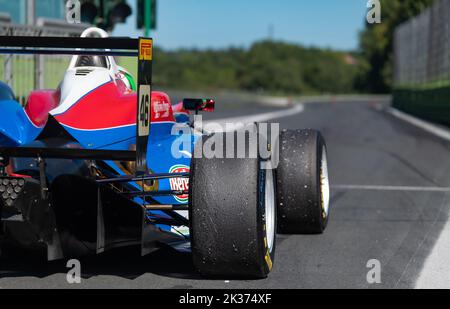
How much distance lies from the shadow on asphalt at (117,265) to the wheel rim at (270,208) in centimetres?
56

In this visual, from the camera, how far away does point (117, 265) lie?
537 cm

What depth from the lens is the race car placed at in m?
4.59

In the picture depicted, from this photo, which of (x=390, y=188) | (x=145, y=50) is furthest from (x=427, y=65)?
(x=145, y=50)

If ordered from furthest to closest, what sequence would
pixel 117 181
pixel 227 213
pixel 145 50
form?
pixel 117 181, pixel 227 213, pixel 145 50

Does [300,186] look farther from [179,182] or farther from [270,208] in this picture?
[179,182]

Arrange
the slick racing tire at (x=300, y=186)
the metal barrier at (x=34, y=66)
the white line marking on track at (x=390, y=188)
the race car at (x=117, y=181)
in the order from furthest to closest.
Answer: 1. the metal barrier at (x=34, y=66)
2. the white line marking on track at (x=390, y=188)
3. the slick racing tire at (x=300, y=186)
4. the race car at (x=117, y=181)

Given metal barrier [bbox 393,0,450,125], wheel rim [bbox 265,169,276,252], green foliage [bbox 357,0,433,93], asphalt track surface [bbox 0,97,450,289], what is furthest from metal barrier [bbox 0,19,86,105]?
green foliage [bbox 357,0,433,93]

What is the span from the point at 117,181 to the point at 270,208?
3.92 ft

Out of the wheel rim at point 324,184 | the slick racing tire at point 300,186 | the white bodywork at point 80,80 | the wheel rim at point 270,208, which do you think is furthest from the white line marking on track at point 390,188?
the white bodywork at point 80,80

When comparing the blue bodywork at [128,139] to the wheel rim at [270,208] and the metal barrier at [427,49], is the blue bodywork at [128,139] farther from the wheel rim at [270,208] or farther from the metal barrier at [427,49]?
the metal barrier at [427,49]

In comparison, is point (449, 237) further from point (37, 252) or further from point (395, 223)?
point (37, 252)

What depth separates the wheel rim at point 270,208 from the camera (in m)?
5.36

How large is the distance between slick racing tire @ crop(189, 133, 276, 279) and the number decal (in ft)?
1.21

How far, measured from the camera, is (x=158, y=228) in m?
4.85
